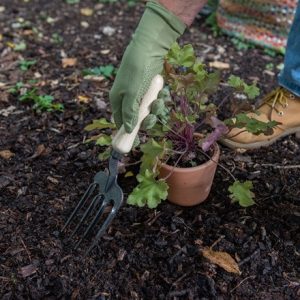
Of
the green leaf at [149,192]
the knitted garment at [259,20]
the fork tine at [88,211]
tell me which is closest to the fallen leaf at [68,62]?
the knitted garment at [259,20]

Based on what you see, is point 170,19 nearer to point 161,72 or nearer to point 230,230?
point 161,72

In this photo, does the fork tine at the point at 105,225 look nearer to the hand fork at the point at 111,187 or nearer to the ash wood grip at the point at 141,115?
the hand fork at the point at 111,187

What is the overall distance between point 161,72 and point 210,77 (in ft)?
0.52

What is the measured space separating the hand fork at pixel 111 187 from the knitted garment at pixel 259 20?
161 cm

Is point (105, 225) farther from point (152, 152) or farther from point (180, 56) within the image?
point (180, 56)

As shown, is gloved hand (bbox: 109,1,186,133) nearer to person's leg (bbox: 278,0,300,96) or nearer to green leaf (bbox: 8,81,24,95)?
person's leg (bbox: 278,0,300,96)

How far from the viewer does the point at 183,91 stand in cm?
178

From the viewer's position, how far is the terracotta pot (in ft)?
5.79

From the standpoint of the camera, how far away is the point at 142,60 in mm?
1598

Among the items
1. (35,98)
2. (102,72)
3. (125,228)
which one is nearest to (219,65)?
(102,72)

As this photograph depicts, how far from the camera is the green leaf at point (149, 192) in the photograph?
5.25 feet

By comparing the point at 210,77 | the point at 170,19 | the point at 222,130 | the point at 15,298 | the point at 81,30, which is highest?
the point at 170,19

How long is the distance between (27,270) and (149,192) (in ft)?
1.54

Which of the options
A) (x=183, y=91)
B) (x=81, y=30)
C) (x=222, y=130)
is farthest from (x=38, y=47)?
(x=222, y=130)
